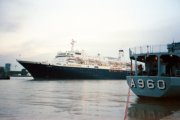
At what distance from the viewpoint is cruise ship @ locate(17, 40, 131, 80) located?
58.5m

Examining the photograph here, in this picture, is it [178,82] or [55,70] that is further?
[55,70]

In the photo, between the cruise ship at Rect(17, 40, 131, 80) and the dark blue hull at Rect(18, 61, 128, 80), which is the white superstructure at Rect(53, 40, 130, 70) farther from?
the dark blue hull at Rect(18, 61, 128, 80)

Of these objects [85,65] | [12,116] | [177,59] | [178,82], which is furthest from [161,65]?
[85,65]

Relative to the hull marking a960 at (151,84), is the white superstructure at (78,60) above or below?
above

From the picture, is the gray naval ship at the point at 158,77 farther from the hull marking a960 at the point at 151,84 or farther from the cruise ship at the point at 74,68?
the cruise ship at the point at 74,68

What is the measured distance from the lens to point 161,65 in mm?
17219

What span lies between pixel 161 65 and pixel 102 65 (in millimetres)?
57950

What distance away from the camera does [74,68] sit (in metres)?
62.4

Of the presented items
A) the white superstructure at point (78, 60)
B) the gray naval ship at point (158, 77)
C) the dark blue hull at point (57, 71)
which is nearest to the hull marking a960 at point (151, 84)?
the gray naval ship at point (158, 77)

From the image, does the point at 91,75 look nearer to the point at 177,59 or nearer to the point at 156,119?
the point at 177,59

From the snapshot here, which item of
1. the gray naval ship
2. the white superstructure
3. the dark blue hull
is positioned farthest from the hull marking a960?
the white superstructure

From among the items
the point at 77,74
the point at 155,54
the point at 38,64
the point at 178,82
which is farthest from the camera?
the point at 77,74

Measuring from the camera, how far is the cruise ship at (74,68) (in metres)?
58.5

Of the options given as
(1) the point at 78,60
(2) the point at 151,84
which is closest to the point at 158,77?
(2) the point at 151,84
